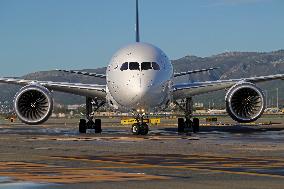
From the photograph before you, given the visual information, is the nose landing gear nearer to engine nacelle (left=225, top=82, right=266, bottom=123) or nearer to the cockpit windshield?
the cockpit windshield

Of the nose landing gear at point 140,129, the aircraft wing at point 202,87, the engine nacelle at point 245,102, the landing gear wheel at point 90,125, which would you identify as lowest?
the nose landing gear at point 140,129

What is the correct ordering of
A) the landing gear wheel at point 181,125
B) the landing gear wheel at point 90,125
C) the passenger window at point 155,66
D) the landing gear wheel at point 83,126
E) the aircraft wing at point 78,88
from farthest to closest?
the landing gear wheel at point 90,125 → the landing gear wheel at point 83,126 → the landing gear wheel at point 181,125 → the aircraft wing at point 78,88 → the passenger window at point 155,66

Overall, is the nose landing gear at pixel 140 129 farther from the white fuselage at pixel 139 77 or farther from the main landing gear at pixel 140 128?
the white fuselage at pixel 139 77

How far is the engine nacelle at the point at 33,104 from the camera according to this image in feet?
137

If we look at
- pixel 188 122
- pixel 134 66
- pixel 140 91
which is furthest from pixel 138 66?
pixel 188 122

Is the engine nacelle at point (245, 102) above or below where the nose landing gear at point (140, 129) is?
above

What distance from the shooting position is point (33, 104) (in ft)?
140

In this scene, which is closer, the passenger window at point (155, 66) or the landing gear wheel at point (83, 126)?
the passenger window at point (155, 66)

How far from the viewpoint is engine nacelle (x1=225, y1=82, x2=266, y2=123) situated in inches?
1624

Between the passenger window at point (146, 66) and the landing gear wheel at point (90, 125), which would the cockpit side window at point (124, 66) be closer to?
the passenger window at point (146, 66)

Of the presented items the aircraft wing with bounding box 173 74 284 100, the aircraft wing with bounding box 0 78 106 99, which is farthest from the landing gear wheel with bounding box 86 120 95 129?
the aircraft wing with bounding box 173 74 284 100

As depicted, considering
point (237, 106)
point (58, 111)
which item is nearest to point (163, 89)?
point (237, 106)

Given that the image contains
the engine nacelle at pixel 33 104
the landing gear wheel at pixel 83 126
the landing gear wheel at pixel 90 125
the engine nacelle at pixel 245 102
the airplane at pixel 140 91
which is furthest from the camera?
the landing gear wheel at pixel 90 125

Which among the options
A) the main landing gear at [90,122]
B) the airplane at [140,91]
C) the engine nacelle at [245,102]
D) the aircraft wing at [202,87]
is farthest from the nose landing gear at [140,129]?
the main landing gear at [90,122]
